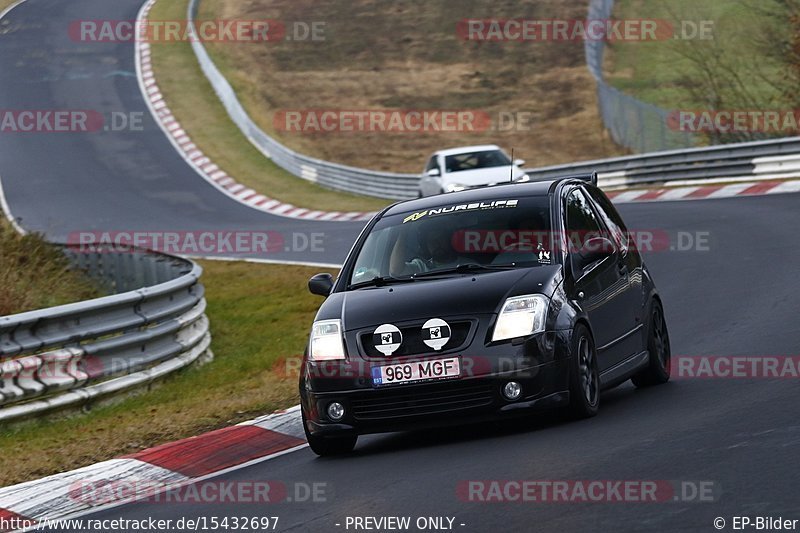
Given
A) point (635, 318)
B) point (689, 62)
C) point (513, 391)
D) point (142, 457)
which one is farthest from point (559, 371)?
point (689, 62)

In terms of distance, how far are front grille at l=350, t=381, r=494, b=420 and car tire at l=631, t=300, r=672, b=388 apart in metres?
2.19

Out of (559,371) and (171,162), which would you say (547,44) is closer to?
(171,162)

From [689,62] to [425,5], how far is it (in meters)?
15.7

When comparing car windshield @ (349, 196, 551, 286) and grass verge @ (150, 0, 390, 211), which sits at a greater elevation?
car windshield @ (349, 196, 551, 286)

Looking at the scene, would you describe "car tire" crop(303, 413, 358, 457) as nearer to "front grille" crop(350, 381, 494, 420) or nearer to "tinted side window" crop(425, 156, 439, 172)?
"front grille" crop(350, 381, 494, 420)

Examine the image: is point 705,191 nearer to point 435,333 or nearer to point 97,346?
point 97,346

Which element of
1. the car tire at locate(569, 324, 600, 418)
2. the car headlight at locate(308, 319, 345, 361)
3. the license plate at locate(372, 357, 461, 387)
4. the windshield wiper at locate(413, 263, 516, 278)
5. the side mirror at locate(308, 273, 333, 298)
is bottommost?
the car tire at locate(569, 324, 600, 418)

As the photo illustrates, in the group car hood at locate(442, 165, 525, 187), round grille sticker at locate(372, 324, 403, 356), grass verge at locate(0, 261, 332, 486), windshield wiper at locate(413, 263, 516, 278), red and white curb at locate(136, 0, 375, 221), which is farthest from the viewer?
red and white curb at locate(136, 0, 375, 221)

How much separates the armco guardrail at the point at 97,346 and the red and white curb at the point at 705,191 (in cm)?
1275

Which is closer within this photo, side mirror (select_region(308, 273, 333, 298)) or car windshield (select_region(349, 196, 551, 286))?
car windshield (select_region(349, 196, 551, 286))

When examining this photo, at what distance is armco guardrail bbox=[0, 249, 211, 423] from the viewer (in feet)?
35.8

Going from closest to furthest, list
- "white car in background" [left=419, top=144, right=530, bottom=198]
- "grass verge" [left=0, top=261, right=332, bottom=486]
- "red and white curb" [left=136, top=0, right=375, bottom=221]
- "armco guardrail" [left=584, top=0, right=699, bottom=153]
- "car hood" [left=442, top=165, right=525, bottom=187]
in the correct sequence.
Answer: "grass verge" [left=0, top=261, right=332, bottom=486] < "car hood" [left=442, top=165, right=525, bottom=187] < "white car in background" [left=419, top=144, right=530, bottom=198] < "red and white curb" [left=136, top=0, right=375, bottom=221] < "armco guardrail" [left=584, top=0, right=699, bottom=153]

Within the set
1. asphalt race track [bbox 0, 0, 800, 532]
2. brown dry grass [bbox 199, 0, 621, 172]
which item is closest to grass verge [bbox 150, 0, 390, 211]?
brown dry grass [bbox 199, 0, 621, 172]

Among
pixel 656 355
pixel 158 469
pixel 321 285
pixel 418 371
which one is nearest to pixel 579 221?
pixel 656 355
